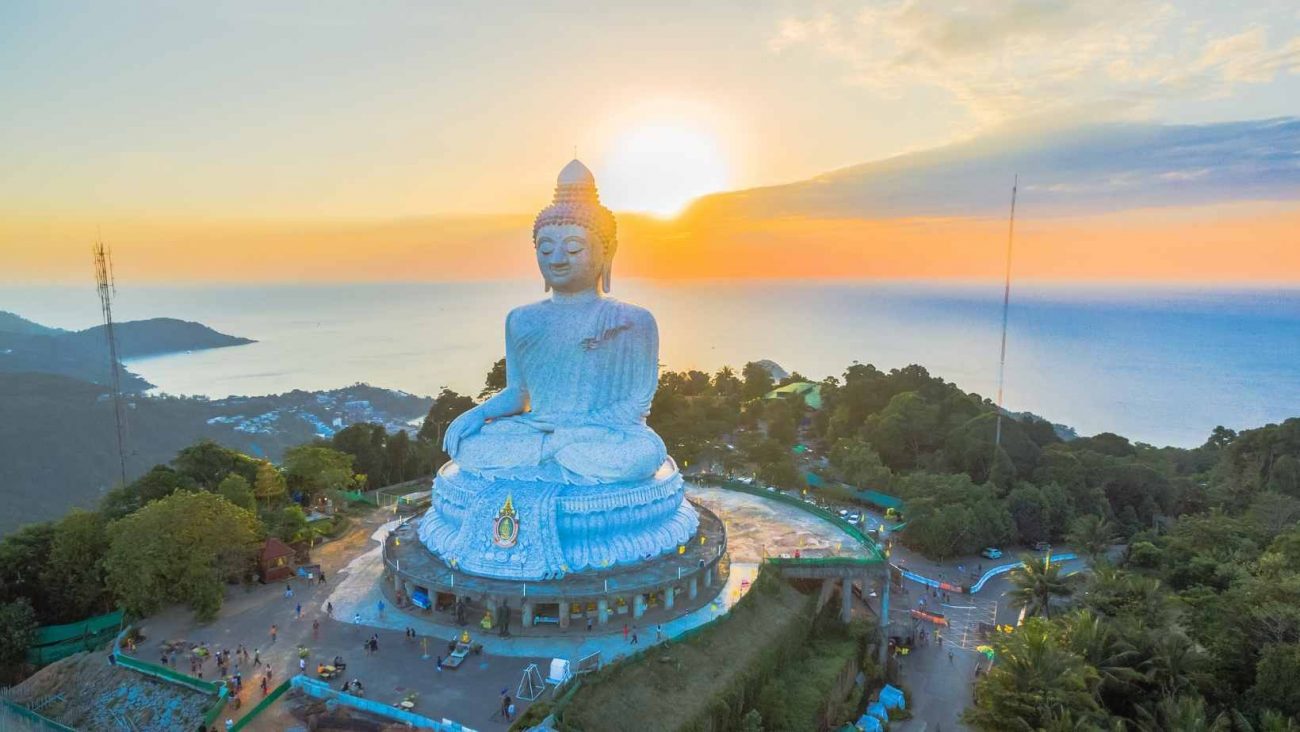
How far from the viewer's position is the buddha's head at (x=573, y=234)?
76.8 ft

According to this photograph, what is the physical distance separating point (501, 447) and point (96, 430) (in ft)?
165

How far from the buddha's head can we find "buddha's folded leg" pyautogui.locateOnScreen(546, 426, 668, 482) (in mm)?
5119

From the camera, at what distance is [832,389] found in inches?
2202

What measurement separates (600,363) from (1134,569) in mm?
21190

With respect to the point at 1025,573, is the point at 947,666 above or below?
below

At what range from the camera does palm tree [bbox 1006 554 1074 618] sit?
72.5 ft

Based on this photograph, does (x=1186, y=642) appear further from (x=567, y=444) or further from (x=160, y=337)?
(x=160, y=337)

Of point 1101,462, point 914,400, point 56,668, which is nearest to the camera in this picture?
point 56,668

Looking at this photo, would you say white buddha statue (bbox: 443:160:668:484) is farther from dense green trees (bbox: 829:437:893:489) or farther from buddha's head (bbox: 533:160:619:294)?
dense green trees (bbox: 829:437:893:489)

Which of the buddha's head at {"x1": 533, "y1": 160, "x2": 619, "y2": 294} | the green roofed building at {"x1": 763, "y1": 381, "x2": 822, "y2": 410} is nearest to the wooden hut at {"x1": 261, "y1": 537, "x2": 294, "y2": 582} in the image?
the buddha's head at {"x1": 533, "y1": 160, "x2": 619, "y2": 294}

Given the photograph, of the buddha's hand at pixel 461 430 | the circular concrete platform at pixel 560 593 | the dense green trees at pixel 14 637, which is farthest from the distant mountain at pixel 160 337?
the circular concrete platform at pixel 560 593

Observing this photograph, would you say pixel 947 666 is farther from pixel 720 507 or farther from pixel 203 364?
pixel 203 364

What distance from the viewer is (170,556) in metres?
20.7

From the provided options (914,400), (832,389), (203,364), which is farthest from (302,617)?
(203,364)
